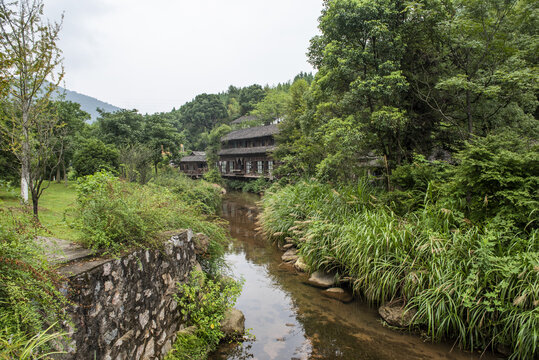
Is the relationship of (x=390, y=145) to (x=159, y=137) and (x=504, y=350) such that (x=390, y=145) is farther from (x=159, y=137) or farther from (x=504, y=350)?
(x=159, y=137)

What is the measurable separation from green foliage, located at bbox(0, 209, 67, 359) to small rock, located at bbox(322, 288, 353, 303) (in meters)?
5.96

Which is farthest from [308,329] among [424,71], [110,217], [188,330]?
[424,71]

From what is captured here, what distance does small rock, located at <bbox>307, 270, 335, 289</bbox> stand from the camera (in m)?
7.54

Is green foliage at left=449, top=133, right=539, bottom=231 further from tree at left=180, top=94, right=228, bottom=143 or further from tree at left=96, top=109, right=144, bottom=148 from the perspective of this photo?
tree at left=180, top=94, right=228, bottom=143

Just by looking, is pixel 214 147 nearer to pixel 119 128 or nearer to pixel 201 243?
pixel 119 128

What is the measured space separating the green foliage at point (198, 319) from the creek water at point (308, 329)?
480 millimetres

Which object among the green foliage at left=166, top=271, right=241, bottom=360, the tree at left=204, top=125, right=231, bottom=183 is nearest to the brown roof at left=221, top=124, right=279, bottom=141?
the tree at left=204, top=125, right=231, bottom=183

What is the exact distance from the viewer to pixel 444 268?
5.46m

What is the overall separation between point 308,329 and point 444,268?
9.89ft

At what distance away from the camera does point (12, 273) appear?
2.23 metres

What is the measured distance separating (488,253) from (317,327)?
354cm

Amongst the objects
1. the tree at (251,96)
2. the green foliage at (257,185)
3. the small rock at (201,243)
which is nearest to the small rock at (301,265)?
the small rock at (201,243)

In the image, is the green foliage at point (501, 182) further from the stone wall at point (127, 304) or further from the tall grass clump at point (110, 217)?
the tall grass clump at point (110, 217)

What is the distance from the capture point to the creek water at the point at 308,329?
16.2ft
